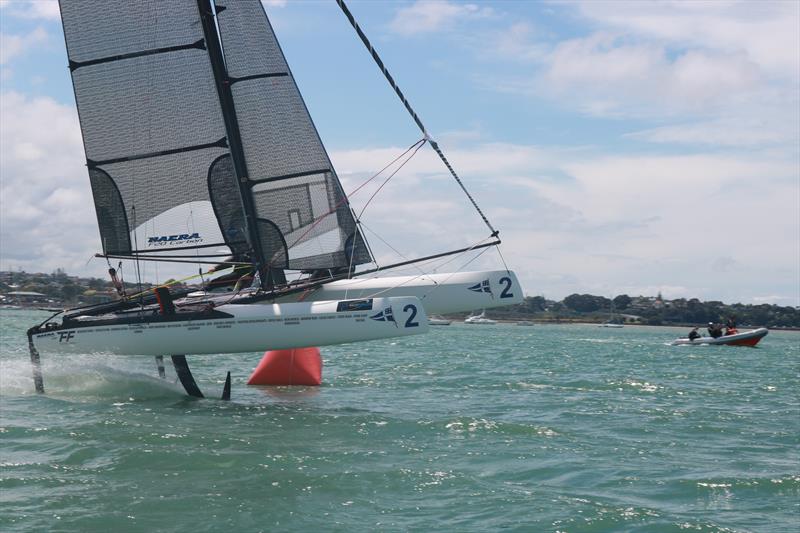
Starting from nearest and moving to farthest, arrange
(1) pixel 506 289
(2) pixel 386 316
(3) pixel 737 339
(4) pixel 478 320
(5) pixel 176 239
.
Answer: (2) pixel 386 316, (1) pixel 506 289, (5) pixel 176 239, (3) pixel 737 339, (4) pixel 478 320

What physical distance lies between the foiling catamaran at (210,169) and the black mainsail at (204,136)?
0.01 m

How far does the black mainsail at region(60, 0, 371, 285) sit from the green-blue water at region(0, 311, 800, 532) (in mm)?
2081

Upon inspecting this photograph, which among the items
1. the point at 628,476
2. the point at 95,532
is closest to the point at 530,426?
the point at 628,476

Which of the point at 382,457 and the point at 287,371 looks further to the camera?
the point at 287,371

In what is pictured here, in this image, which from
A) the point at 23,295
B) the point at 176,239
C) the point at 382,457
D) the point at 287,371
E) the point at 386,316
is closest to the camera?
the point at 382,457

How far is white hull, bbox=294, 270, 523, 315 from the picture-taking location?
41.6ft

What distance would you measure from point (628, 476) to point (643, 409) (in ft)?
15.7

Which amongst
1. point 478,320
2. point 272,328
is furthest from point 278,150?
point 478,320

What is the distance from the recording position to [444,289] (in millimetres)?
12898

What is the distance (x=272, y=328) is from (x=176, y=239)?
2.49 meters

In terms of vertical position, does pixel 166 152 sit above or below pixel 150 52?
below

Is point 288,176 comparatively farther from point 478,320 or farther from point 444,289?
point 478,320

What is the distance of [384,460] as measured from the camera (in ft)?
27.5

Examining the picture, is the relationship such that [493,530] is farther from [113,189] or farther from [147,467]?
[113,189]
